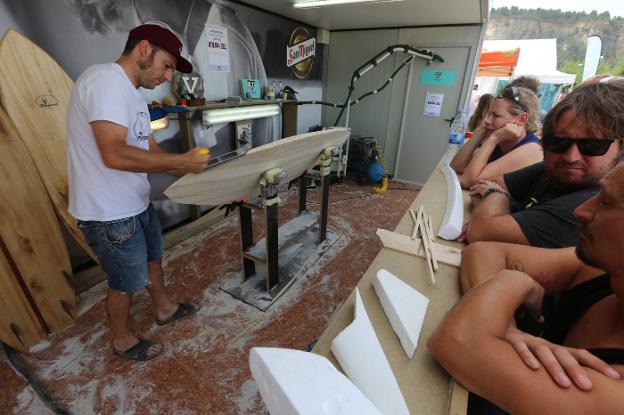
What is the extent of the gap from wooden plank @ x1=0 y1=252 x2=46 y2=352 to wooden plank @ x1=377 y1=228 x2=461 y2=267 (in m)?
2.23

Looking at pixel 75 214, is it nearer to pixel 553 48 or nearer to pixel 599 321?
pixel 599 321

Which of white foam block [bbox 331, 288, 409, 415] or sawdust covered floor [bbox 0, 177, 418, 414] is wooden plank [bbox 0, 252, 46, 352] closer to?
sawdust covered floor [bbox 0, 177, 418, 414]

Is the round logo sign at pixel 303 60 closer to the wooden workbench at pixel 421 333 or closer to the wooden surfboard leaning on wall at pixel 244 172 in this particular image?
the wooden surfboard leaning on wall at pixel 244 172

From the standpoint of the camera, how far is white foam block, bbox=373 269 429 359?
0.85m

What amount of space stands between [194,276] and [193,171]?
1.56 meters

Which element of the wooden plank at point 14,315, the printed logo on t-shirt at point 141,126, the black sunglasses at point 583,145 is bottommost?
the wooden plank at point 14,315

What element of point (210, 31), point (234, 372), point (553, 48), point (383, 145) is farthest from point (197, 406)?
point (553, 48)

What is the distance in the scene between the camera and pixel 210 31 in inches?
129

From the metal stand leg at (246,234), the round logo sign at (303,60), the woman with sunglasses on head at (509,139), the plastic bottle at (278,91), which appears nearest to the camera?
the woman with sunglasses on head at (509,139)

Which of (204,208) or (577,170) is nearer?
(577,170)

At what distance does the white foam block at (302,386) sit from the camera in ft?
1.82

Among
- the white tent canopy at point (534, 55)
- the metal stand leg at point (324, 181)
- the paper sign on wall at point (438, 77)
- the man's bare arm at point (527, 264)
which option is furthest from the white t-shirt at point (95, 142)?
the white tent canopy at point (534, 55)

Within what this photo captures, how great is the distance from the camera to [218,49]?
3.41 meters

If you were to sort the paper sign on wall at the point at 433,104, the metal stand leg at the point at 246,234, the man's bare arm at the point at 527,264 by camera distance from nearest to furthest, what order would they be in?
the man's bare arm at the point at 527,264, the metal stand leg at the point at 246,234, the paper sign on wall at the point at 433,104
